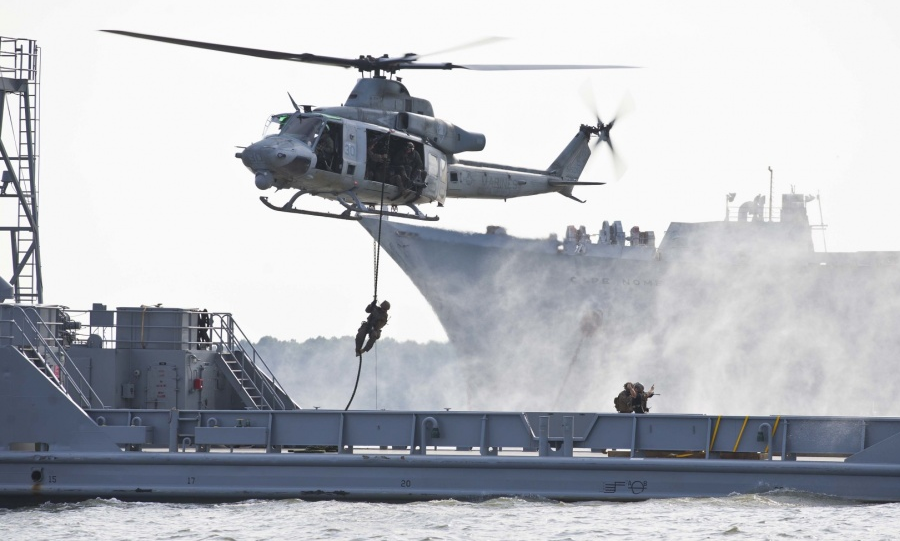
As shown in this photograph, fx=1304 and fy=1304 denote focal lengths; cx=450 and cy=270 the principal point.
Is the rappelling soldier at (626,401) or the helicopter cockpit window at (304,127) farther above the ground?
the helicopter cockpit window at (304,127)

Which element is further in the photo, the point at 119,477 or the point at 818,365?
the point at 818,365

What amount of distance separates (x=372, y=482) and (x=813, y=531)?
5.53 m

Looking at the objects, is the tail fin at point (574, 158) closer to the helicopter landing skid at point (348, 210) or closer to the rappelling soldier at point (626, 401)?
the helicopter landing skid at point (348, 210)

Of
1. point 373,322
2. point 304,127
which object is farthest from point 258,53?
point 373,322

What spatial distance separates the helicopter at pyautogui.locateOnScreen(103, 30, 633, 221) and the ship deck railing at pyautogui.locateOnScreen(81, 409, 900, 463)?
4.47 meters

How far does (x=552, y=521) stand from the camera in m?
16.1

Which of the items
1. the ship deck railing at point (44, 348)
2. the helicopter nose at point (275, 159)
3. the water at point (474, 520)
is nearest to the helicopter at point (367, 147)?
the helicopter nose at point (275, 159)

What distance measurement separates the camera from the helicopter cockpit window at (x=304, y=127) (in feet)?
68.2

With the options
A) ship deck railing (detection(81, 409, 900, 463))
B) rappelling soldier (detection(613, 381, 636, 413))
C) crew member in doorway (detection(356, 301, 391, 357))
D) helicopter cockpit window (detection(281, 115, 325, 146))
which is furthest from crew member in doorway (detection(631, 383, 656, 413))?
helicopter cockpit window (detection(281, 115, 325, 146))

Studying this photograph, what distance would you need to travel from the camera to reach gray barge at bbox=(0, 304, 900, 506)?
53.9ft

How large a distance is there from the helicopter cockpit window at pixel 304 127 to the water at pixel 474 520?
6.30 m

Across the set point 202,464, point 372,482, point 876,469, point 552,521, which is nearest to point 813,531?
point 876,469

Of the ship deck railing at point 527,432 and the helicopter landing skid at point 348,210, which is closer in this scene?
the ship deck railing at point 527,432

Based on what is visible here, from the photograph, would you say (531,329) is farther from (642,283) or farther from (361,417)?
(361,417)
